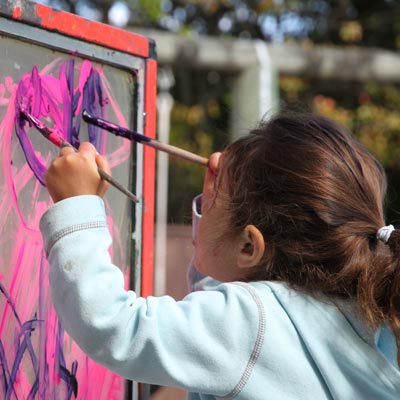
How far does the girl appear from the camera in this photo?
3.91 feet

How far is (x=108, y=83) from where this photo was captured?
157cm

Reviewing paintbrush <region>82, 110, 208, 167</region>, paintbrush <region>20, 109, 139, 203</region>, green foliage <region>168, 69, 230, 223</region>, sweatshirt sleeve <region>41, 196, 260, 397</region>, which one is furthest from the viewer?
green foliage <region>168, 69, 230, 223</region>

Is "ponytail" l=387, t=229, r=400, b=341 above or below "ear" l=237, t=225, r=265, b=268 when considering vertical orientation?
below

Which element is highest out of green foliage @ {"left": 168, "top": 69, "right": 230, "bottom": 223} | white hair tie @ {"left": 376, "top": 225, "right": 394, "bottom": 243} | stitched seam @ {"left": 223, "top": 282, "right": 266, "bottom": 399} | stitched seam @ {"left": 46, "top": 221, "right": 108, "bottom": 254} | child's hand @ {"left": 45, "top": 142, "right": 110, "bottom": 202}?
child's hand @ {"left": 45, "top": 142, "right": 110, "bottom": 202}

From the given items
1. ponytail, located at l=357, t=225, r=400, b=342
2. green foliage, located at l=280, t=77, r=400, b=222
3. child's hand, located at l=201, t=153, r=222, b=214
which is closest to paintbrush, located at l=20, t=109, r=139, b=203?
child's hand, located at l=201, t=153, r=222, b=214

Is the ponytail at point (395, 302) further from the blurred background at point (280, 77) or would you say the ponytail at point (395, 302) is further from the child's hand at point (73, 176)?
the blurred background at point (280, 77)

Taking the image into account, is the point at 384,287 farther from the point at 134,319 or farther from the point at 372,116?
the point at 372,116

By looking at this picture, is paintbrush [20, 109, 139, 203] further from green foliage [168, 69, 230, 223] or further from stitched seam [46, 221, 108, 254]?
green foliage [168, 69, 230, 223]

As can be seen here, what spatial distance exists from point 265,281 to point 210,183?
0.29 m

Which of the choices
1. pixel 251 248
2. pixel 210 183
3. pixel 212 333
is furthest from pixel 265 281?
pixel 210 183

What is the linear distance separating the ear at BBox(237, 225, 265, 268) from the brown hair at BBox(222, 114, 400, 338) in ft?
0.07

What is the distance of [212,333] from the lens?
4.02 ft

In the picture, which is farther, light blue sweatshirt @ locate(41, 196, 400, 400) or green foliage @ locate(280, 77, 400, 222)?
green foliage @ locate(280, 77, 400, 222)

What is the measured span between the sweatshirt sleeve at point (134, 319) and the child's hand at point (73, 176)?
0.02m
